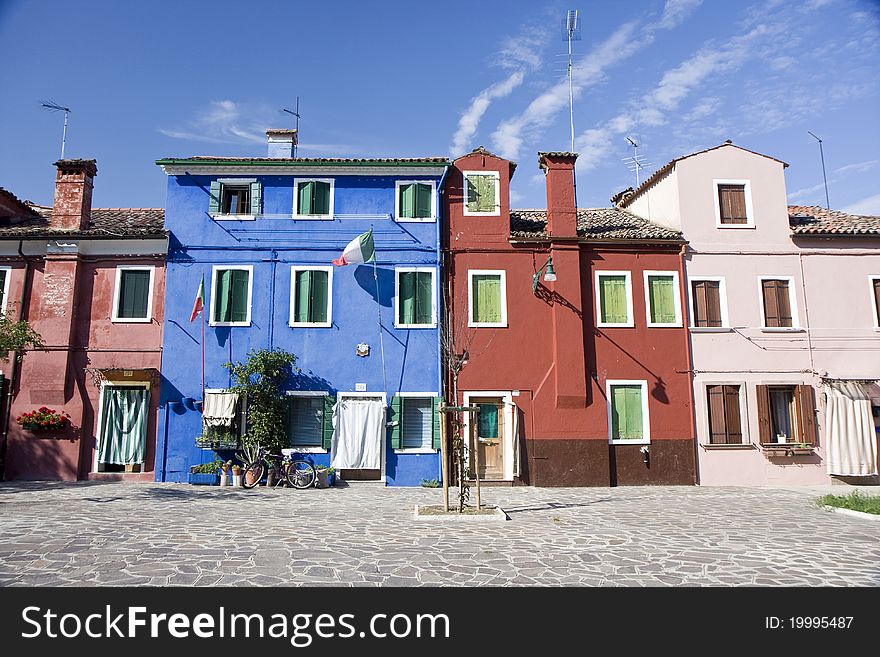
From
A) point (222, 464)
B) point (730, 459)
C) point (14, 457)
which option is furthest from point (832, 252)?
point (14, 457)

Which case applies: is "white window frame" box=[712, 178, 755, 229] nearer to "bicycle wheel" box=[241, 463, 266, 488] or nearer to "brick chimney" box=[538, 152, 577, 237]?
"brick chimney" box=[538, 152, 577, 237]

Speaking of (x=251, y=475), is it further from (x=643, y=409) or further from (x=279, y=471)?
(x=643, y=409)

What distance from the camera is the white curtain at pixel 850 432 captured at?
56.0ft

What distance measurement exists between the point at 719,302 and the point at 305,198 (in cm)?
1268

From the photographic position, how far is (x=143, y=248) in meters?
17.9

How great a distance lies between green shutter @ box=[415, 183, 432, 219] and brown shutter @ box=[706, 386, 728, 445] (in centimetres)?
975

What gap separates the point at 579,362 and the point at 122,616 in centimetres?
1375

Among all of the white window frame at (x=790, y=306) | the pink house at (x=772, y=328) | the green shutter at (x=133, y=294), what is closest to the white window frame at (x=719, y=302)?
the pink house at (x=772, y=328)

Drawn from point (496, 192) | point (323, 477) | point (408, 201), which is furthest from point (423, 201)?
point (323, 477)

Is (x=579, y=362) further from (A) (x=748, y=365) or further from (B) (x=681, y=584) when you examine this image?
(B) (x=681, y=584)

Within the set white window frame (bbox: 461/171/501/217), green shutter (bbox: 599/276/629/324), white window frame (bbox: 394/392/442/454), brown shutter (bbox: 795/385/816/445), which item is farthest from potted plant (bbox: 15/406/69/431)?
brown shutter (bbox: 795/385/816/445)

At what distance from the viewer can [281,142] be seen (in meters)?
20.3

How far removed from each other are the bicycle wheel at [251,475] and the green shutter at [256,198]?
737cm

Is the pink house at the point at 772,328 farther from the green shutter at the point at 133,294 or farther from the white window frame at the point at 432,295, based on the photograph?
the green shutter at the point at 133,294
